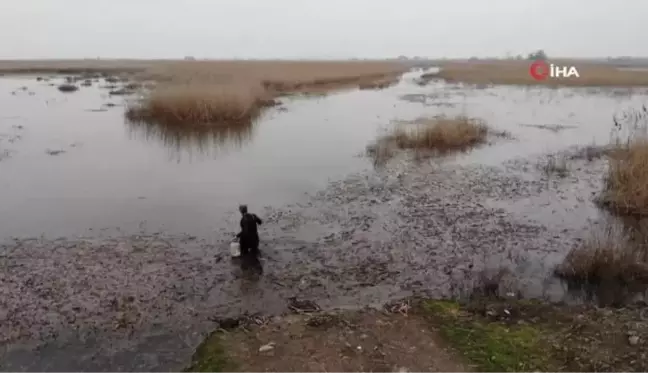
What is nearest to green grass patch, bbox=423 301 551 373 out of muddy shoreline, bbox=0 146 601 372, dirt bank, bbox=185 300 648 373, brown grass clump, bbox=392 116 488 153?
dirt bank, bbox=185 300 648 373

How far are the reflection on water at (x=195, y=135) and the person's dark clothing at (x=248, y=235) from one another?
10.7 meters

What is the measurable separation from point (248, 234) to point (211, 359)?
4.08 meters

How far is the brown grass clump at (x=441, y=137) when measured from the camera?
68.1 feet

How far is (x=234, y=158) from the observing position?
19.6 metres

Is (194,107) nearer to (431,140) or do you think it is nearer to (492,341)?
(431,140)

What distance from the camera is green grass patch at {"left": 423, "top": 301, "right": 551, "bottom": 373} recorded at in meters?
5.51

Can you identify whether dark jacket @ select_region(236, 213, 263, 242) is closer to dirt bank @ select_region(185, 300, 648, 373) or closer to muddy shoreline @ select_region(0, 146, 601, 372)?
muddy shoreline @ select_region(0, 146, 601, 372)

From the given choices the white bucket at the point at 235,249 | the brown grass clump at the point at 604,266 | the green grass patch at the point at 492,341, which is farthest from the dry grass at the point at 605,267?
the white bucket at the point at 235,249

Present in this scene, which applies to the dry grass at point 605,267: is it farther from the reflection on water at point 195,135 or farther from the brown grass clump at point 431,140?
the reflection on water at point 195,135

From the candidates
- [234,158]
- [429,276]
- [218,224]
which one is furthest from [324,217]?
[234,158]

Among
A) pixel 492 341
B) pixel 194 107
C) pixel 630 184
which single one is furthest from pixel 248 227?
pixel 194 107

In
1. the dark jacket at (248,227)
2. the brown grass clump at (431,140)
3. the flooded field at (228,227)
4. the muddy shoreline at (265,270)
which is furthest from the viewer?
the brown grass clump at (431,140)

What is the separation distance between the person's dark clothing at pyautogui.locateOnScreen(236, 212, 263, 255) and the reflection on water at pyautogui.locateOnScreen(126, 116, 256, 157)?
420 inches

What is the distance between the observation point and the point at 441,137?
21.1m
